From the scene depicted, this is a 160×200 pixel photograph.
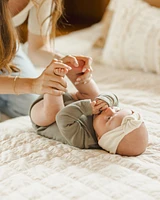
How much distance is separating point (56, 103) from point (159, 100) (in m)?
A: 0.54

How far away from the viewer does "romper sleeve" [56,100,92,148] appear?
132 cm

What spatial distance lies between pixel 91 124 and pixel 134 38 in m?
0.88

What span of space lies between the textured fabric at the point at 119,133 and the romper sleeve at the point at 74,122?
0.07m

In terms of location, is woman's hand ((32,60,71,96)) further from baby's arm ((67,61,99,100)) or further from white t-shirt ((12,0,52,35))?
white t-shirt ((12,0,52,35))

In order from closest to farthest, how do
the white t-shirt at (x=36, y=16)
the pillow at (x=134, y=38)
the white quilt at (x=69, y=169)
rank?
the white quilt at (x=69, y=169) < the white t-shirt at (x=36, y=16) < the pillow at (x=134, y=38)

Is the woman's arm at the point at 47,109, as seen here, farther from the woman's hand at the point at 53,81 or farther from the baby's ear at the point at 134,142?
the baby's ear at the point at 134,142

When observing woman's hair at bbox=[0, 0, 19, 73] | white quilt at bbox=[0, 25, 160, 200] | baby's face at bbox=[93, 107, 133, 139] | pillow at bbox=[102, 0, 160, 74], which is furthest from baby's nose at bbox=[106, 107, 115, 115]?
pillow at bbox=[102, 0, 160, 74]

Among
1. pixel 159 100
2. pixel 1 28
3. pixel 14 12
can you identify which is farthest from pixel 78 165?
pixel 14 12

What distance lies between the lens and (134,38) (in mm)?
2141

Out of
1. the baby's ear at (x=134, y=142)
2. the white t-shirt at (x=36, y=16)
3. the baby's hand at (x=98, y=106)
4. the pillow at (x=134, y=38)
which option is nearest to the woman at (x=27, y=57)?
the white t-shirt at (x=36, y=16)

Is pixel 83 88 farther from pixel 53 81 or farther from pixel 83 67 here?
pixel 53 81

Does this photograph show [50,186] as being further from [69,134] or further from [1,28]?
[1,28]

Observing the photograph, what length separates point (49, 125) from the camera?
56.4 inches

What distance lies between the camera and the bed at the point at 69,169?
1.08 m
